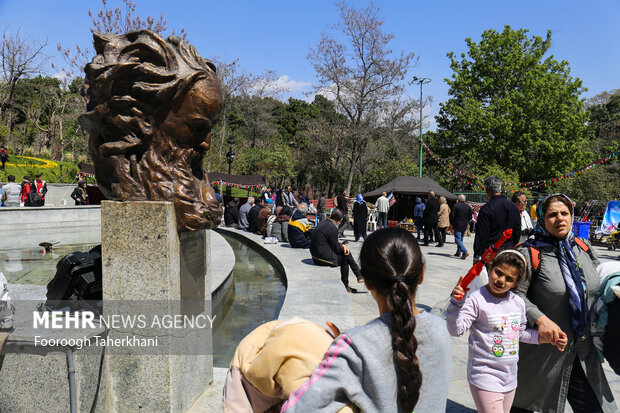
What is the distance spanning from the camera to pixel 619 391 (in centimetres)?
384

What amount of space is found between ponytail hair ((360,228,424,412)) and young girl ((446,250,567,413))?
1.35 m

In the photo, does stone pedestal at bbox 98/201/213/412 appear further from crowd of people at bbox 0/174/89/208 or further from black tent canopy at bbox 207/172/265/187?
Result: black tent canopy at bbox 207/172/265/187

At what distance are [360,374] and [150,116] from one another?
8.66 ft

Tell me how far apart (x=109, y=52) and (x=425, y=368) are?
3102 mm

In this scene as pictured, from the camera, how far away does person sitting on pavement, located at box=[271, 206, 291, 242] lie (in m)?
12.3

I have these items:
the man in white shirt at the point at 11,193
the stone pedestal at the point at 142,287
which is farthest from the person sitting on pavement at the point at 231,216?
the stone pedestal at the point at 142,287

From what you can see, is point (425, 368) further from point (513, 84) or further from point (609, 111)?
point (609, 111)

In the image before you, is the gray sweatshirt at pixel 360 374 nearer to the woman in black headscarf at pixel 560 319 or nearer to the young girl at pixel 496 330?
the young girl at pixel 496 330

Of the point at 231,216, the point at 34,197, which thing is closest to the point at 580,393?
the point at 231,216

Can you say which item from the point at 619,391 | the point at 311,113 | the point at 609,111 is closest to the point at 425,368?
the point at 619,391

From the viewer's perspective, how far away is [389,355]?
4.34 ft

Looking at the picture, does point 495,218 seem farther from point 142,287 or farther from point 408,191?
point 408,191

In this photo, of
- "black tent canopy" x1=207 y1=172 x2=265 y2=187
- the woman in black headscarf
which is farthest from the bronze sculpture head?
"black tent canopy" x1=207 y1=172 x2=265 y2=187

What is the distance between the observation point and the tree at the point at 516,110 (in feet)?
97.5
